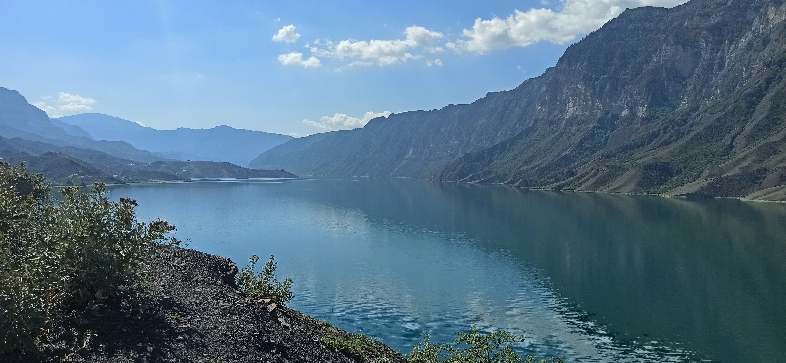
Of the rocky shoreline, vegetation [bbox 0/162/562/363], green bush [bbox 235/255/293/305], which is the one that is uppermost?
vegetation [bbox 0/162/562/363]

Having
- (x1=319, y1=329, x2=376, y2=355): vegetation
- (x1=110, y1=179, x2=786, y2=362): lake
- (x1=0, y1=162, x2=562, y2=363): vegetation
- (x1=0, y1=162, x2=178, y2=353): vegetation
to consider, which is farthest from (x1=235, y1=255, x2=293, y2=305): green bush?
(x1=0, y1=162, x2=178, y2=353): vegetation

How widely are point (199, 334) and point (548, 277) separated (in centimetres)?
4951

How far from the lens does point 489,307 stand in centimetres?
4938

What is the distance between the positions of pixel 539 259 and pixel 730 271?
2311 centimetres

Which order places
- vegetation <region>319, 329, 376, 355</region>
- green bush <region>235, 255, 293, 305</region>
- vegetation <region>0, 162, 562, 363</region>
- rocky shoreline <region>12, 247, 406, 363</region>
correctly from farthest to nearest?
green bush <region>235, 255, 293, 305</region>, vegetation <region>319, 329, 376, 355</region>, rocky shoreline <region>12, 247, 406, 363</region>, vegetation <region>0, 162, 562, 363</region>

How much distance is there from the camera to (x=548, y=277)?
62.9 meters

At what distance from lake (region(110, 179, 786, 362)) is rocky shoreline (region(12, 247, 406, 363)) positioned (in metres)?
12.5

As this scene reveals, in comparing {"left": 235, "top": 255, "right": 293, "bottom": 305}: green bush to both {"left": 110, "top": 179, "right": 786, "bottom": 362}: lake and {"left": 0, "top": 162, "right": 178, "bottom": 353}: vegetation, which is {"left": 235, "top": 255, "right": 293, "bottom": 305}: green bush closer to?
{"left": 110, "top": 179, "right": 786, "bottom": 362}: lake

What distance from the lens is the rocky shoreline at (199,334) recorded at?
1845 cm

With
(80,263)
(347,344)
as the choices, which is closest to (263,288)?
(347,344)

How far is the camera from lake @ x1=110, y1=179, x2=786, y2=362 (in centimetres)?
4169

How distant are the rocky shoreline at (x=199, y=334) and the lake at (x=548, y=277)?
12528 mm

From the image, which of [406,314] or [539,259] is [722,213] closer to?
[539,259]

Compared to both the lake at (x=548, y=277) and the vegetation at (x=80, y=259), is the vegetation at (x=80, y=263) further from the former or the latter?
the lake at (x=548, y=277)
